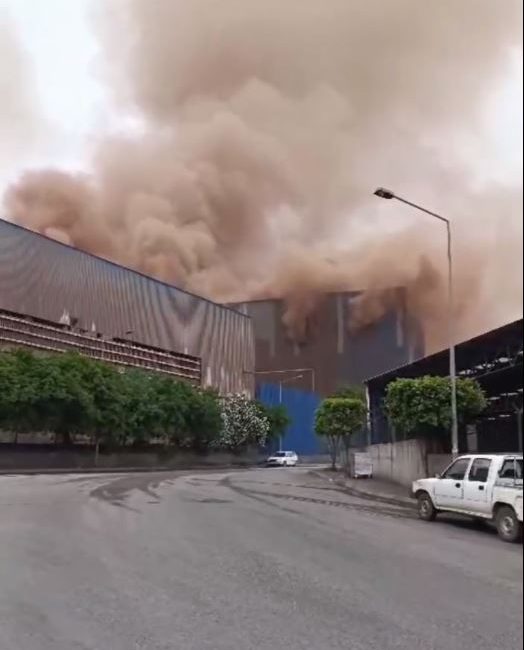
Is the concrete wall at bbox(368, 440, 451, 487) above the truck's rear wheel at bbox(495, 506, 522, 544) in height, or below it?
above

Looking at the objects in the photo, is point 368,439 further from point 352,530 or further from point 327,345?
point 352,530

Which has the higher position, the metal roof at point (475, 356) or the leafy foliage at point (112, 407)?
the leafy foliage at point (112, 407)

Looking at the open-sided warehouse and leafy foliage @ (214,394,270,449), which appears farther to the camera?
leafy foliage @ (214,394,270,449)

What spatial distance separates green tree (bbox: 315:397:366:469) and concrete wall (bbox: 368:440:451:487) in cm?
14

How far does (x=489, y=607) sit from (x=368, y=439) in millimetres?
1065

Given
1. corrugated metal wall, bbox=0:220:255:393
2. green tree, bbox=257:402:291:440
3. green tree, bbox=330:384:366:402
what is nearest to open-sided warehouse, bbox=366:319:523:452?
green tree, bbox=330:384:366:402

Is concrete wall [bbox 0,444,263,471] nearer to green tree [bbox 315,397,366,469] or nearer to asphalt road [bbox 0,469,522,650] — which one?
asphalt road [bbox 0,469,522,650]

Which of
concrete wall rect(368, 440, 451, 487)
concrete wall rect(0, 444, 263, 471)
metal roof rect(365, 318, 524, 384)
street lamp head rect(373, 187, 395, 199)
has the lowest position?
concrete wall rect(0, 444, 263, 471)

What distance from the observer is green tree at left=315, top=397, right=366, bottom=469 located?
98.0 inches

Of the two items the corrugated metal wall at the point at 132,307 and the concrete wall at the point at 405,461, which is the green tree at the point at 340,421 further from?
the corrugated metal wall at the point at 132,307

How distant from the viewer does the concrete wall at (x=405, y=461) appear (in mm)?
1903

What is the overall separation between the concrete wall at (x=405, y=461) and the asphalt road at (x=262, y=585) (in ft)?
0.42

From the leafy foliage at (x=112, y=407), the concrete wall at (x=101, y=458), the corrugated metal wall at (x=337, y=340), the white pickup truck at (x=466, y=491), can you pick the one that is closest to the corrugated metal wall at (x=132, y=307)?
the corrugated metal wall at (x=337, y=340)

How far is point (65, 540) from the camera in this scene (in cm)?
668
